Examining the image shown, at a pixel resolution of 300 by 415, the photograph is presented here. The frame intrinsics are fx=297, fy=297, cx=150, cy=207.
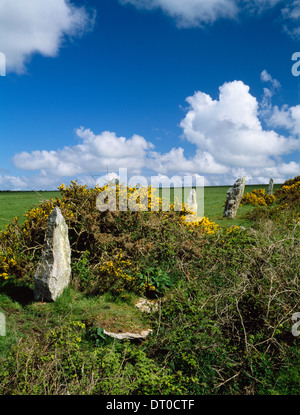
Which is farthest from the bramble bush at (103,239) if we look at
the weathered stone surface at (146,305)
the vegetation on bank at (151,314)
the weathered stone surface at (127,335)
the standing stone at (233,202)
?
the standing stone at (233,202)

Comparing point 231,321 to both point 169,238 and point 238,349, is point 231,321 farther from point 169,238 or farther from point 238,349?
point 169,238

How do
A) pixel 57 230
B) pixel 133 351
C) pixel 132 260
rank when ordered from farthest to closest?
pixel 132 260
pixel 57 230
pixel 133 351

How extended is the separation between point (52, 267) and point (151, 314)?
8.59ft

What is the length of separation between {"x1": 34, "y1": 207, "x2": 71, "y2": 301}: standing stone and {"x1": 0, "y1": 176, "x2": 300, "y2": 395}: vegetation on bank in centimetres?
26

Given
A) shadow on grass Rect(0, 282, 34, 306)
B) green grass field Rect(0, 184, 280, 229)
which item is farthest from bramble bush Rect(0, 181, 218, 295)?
green grass field Rect(0, 184, 280, 229)

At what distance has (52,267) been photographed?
282 inches

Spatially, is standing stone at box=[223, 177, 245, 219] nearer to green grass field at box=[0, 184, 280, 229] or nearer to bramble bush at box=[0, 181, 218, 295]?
green grass field at box=[0, 184, 280, 229]

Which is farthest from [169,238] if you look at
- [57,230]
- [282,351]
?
[282,351]

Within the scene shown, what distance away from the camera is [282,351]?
15.4 ft

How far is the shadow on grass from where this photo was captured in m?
7.46

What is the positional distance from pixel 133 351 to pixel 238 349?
1.81 m

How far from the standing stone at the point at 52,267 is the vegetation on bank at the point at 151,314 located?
0.85 feet

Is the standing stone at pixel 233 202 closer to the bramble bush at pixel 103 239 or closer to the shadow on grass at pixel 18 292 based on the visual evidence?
the bramble bush at pixel 103 239

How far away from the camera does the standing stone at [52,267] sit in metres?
7.10
